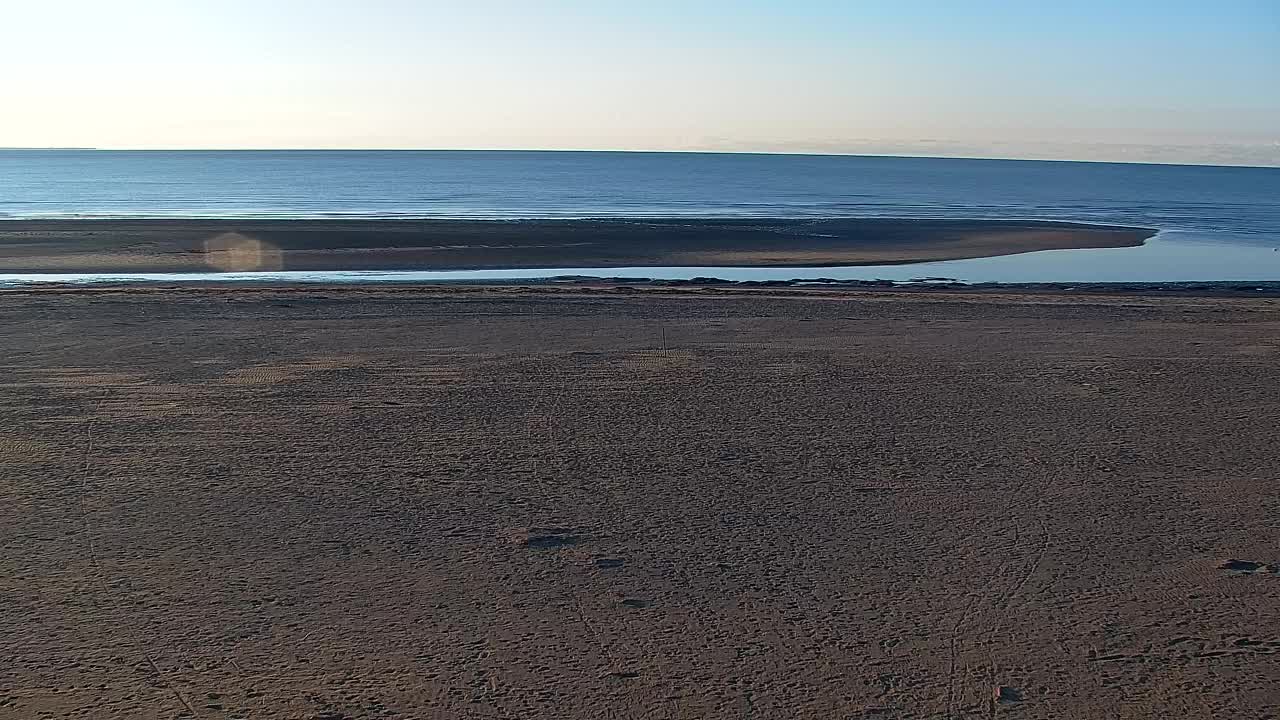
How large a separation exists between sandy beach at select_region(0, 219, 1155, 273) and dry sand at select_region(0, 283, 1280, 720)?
62.6 ft

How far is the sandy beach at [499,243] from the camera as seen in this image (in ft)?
117

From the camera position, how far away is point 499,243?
136 feet

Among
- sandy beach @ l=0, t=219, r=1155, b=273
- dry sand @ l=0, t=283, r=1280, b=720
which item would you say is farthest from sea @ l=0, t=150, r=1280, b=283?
dry sand @ l=0, t=283, r=1280, b=720

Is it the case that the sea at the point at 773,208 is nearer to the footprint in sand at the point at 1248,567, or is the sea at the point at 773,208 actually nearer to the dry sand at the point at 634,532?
the dry sand at the point at 634,532

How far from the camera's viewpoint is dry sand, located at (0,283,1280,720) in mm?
6266

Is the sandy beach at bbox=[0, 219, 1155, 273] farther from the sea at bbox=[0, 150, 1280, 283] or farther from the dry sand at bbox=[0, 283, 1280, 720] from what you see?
the dry sand at bbox=[0, 283, 1280, 720]

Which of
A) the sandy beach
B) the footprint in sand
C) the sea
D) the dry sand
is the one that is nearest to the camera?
A: the dry sand

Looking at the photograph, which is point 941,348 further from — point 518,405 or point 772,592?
point 772,592

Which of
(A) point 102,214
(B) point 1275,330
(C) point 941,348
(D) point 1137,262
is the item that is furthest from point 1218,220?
(A) point 102,214

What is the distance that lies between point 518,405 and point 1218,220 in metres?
60.2

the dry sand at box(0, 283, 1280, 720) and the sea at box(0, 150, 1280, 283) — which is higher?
the dry sand at box(0, 283, 1280, 720)

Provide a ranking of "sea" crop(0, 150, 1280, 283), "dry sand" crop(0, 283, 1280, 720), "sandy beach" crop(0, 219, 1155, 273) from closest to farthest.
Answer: "dry sand" crop(0, 283, 1280, 720), "sea" crop(0, 150, 1280, 283), "sandy beach" crop(0, 219, 1155, 273)

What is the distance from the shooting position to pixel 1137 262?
37.9 metres

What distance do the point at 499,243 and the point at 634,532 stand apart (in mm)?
33472
